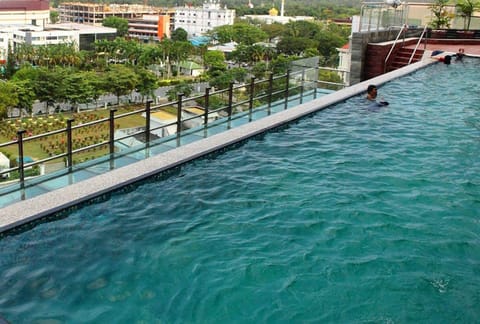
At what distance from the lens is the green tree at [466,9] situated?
72.5ft

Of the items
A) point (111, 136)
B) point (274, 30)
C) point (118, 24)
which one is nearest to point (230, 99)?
point (111, 136)

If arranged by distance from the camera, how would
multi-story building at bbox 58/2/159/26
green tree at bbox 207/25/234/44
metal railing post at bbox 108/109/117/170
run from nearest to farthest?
metal railing post at bbox 108/109/117/170 → green tree at bbox 207/25/234/44 → multi-story building at bbox 58/2/159/26

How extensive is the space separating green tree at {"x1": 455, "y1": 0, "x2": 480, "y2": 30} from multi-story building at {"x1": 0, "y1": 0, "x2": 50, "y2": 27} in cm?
11457

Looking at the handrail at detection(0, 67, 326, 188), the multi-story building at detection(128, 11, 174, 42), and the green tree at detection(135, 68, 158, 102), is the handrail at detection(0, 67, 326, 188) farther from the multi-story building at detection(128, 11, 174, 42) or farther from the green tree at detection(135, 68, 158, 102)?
the multi-story building at detection(128, 11, 174, 42)

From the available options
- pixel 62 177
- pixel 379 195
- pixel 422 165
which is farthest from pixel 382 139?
pixel 62 177

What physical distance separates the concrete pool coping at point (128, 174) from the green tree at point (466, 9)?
50.2 ft

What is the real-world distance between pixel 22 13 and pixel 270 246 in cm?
13152

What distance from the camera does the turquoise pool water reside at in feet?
13.4

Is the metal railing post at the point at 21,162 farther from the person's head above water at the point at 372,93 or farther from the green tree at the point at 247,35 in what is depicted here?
the green tree at the point at 247,35

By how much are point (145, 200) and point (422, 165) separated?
377 centimetres

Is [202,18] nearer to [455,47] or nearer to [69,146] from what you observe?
[455,47]

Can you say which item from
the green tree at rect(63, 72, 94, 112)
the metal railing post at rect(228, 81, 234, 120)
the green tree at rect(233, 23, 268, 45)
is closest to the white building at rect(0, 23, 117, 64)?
the green tree at rect(63, 72, 94, 112)

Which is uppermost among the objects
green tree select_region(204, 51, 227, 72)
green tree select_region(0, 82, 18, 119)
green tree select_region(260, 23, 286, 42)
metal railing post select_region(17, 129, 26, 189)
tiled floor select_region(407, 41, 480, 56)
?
green tree select_region(260, 23, 286, 42)

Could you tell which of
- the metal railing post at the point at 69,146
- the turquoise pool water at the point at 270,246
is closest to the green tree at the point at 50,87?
the turquoise pool water at the point at 270,246
